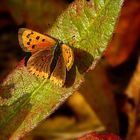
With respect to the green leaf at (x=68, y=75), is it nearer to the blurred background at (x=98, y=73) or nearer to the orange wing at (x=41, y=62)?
the orange wing at (x=41, y=62)

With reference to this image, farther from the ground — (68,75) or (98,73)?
(68,75)

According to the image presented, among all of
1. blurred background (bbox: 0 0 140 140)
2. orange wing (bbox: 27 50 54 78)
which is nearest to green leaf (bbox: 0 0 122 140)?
orange wing (bbox: 27 50 54 78)

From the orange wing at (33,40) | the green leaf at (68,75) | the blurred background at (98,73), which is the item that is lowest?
the blurred background at (98,73)

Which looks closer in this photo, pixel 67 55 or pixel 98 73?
pixel 67 55

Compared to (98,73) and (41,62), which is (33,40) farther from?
(98,73)

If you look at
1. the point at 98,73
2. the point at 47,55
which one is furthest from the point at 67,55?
the point at 98,73

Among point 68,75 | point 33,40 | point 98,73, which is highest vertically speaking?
point 33,40

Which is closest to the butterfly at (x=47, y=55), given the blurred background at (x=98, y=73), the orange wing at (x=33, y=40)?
the orange wing at (x=33, y=40)
